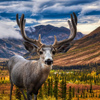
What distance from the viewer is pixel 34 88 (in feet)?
43.4

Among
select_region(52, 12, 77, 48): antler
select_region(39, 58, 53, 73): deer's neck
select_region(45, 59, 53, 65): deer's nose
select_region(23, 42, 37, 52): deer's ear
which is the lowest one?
select_region(39, 58, 53, 73): deer's neck

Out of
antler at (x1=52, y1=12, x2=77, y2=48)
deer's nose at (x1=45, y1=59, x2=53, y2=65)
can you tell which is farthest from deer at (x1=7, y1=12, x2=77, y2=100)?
deer's nose at (x1=45, y1=59, x2=53, y2=65)

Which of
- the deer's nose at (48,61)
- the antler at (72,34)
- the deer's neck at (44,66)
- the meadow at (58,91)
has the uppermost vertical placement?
the antler at (72,34)

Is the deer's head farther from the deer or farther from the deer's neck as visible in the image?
the deer's neck

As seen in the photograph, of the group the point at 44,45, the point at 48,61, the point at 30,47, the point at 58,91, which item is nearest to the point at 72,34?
the point at 44,45

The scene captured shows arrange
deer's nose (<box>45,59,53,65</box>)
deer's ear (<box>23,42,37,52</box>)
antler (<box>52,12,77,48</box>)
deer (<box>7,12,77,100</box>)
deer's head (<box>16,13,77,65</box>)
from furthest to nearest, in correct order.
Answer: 1. antler (<box>52,12,77,48</box>)
2. deer's ear (<box>23,42,37,52</box>)
3. deer (<box>7,12,77,100</box>)
4. deer's head (<box>16,13,77,65</box>)
5. deer's nose (<box>45,59,53,65</box>)

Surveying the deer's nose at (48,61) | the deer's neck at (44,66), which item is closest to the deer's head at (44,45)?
the deer's neck at (44,66)

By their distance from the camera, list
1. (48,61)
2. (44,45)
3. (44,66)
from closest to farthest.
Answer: (48,61), (44,66), (44,45)

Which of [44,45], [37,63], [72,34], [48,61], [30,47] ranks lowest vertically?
[37,63]

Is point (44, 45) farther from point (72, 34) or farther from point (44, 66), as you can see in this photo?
point (72, 34)

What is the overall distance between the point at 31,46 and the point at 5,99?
10309 mm

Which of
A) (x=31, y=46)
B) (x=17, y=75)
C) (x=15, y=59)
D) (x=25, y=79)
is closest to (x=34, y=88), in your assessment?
(x=25, y=79)

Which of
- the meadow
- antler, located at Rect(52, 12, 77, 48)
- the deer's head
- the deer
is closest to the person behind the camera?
the deer's head

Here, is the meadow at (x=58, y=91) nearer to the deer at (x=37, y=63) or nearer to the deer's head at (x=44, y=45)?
the deer at (x=37, y=63)
